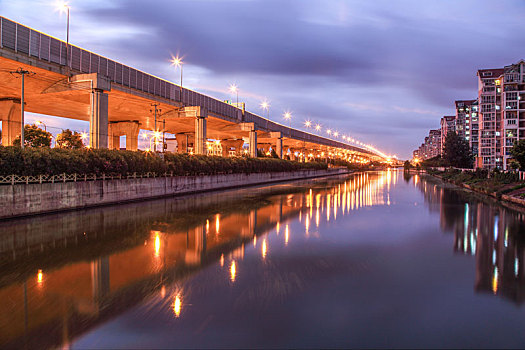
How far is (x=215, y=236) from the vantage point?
1174 centimetres

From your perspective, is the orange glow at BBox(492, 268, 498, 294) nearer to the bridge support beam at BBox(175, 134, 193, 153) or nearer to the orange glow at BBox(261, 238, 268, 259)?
the orange glow at BBox(261, 238, 268, 259)

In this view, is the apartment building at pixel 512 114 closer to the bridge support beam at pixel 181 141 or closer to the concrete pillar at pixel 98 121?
the bridge support beam at pixel 181 141

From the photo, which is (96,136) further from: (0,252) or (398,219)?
(398,219)

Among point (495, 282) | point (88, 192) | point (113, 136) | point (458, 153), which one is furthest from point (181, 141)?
point (495, 282)

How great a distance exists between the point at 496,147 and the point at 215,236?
91.0m

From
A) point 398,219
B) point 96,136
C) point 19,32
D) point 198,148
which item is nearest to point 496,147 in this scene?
point 198,148

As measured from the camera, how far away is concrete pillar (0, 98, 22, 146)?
34.9 m

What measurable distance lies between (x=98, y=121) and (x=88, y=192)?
362 inches

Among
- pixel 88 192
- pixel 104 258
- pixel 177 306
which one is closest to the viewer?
pixel 177 306

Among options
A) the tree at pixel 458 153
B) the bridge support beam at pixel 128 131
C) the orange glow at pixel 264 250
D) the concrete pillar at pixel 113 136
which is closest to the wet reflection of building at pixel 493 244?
the orange glow at pixel 264 250

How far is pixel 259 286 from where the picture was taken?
6.88 meters

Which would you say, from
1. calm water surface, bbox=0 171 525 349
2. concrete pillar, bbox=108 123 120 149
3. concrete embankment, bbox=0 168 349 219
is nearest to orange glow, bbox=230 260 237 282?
calm water surface, bbox=0 171 525 349

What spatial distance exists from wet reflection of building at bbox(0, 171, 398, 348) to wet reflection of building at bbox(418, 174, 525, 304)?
16.6 feet

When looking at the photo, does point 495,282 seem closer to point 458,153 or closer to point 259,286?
point 259,286
